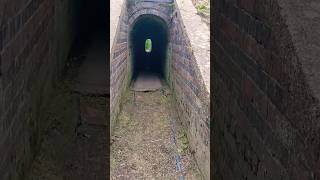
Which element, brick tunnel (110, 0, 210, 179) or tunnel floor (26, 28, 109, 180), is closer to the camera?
tunnel floor (26, 28, 109, 180)

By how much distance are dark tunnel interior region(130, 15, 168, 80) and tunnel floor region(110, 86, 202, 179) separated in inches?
183

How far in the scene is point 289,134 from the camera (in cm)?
176

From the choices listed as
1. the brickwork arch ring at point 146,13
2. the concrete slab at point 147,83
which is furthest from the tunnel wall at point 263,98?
the brickwork arch ring at point 146,13

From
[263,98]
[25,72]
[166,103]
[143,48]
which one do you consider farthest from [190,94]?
[143,48]

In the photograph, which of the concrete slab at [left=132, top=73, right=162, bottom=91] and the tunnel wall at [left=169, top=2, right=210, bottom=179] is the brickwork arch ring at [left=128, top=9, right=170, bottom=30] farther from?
the concrete slab at [left=132, top=73, right=162, bottom=91]

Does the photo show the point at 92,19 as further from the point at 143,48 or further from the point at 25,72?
the point at 143,48

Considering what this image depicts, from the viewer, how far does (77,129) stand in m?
4.18

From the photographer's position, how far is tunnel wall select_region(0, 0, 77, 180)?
90.8 inches

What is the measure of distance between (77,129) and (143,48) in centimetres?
1686

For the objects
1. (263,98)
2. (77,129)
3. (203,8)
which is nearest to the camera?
(263,98)

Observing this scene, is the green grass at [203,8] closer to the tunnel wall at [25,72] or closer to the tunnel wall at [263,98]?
the tunnel wall at [25,72]

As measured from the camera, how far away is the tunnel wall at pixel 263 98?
1590 millimetres

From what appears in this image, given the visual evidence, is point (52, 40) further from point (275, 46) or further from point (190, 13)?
point (190, 13)

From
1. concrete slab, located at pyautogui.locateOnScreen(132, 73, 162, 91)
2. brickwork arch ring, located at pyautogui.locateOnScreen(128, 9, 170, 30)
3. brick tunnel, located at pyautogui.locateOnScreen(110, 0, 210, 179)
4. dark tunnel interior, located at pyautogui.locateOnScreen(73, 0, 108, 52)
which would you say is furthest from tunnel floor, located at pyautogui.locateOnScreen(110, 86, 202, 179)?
dark tunnel interior, located at pyautogui.locateOnScreen(73, 0, 108, 52)
